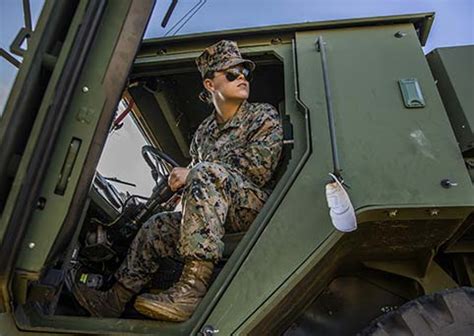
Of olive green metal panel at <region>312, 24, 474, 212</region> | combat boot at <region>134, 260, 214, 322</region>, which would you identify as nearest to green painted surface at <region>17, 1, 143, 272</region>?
combat boot at <region>134, 260, 214, 322</region>

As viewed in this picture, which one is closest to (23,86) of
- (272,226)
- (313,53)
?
(272,226)

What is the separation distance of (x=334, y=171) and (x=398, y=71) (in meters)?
0.56

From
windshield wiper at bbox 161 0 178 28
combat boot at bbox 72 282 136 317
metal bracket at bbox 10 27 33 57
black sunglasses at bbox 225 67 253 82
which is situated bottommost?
combat boot at bbox 72 282 136 317

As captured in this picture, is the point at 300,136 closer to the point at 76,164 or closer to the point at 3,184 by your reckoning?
the point at 76,164

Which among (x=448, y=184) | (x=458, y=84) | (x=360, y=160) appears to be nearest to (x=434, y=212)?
(x=448, y=184)

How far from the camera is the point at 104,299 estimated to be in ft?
6.42

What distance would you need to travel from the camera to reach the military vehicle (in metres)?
1.42

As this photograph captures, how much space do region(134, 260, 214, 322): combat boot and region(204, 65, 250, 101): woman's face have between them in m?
0.91

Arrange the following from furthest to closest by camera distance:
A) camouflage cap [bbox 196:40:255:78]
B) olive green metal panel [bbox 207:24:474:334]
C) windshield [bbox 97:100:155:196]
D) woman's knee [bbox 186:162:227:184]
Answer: windshield [bbox 97:100:155:196] < camouflage cap [bbox 196:40:255:78] < woman's knee [bbox 186:162:227:184] < olive green metal panel [bbox 207:24:474:334]

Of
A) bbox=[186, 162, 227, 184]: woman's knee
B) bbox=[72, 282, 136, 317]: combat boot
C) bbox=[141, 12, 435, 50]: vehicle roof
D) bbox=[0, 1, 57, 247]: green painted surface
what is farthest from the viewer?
bbox=[141, 12, 435, 50]: vehicle roof

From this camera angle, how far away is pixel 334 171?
1564 mm

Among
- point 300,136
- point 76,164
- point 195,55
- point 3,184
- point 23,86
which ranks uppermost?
point 195,55

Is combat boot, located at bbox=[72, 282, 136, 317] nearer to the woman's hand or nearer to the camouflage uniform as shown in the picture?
the camouflage uniform

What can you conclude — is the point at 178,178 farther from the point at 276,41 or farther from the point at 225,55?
the point at 276,41
